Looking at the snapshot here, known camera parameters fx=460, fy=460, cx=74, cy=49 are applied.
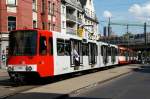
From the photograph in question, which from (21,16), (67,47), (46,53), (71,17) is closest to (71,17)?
(71,17)

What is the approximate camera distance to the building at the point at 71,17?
250ft

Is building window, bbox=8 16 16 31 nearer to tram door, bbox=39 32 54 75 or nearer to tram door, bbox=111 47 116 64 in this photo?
tram door, bbox=111 47 116 64

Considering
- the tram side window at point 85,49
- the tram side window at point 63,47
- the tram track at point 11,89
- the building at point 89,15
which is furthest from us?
the building at point 89,15

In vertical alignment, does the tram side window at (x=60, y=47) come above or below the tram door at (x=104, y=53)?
above

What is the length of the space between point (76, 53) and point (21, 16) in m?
25.7

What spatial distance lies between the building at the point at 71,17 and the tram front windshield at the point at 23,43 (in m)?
49.2

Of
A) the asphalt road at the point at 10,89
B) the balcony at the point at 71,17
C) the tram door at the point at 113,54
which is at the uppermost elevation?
the balcony at the point at 71,17

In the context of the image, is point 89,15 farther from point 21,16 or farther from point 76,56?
point 76,56

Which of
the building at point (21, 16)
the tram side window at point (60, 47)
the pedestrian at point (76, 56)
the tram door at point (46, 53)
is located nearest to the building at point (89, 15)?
the building at point (21, 16)

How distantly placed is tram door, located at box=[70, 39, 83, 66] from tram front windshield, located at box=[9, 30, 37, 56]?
6.09 m

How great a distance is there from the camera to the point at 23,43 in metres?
24.5

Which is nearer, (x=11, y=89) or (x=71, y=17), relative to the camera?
(x=11, y=89)

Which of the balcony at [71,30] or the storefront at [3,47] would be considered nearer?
the storefront at [3,47]

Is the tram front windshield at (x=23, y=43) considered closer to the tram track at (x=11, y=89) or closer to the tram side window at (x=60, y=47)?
the tram track at (x=11, y=89)
